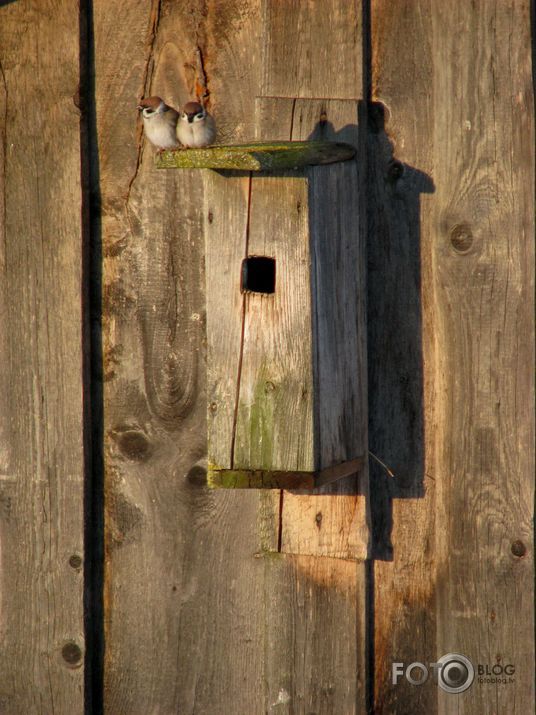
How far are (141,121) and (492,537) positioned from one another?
1787mm

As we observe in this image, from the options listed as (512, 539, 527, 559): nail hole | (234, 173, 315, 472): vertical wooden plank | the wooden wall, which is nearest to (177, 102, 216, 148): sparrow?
the wooden wall

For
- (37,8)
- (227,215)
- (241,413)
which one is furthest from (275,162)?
(37,8)

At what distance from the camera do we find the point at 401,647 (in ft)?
10.2

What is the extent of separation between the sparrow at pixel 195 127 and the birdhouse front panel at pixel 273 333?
0.78ft

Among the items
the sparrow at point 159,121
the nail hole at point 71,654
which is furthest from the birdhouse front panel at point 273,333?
the nail hole at point 71,654

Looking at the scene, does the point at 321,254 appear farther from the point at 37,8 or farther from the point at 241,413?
the point at 37,8

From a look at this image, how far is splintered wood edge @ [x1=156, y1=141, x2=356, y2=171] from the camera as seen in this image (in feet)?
8.64

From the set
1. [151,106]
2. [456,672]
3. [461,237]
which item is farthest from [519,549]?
[151,106]

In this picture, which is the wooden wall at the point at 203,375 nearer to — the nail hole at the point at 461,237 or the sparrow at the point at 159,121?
the nail hole at the point at 461,237

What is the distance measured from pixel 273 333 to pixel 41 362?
941 millimetres

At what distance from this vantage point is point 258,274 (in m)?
2.91

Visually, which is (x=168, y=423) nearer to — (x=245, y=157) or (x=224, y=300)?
(x=224, y=300)

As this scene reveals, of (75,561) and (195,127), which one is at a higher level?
(195,127)

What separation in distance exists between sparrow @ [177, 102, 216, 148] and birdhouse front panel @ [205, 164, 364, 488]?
24 centimetres
